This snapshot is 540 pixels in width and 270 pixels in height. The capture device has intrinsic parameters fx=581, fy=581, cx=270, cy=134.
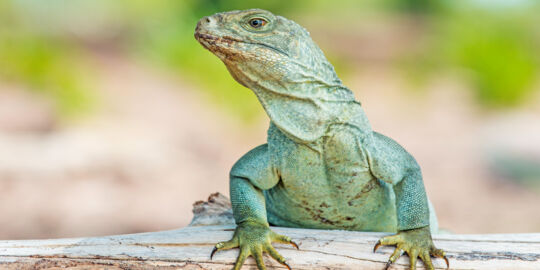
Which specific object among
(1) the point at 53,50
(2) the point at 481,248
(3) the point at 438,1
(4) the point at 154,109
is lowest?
(2) the point at 481,248

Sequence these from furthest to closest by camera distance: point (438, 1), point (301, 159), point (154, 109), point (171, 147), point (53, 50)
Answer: point (438, 1) → point (154, 109) → point (53, 50) → point (171, 147) → point (301, 159)

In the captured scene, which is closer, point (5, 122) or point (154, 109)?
point (5, 122)

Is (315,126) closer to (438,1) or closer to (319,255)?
(319,255)

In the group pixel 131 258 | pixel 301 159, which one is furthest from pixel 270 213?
pixel 131 258

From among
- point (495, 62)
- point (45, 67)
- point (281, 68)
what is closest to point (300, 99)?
point (281, 68)

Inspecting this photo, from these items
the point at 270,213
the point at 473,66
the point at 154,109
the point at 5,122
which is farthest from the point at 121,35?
the point at 270,213

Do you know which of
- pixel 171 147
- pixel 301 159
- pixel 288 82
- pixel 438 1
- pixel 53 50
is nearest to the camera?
pixel 288 82

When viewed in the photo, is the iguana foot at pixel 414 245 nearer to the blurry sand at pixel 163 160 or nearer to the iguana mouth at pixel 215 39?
the iguana mouth at pixel 215 39

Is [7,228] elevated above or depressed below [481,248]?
below
